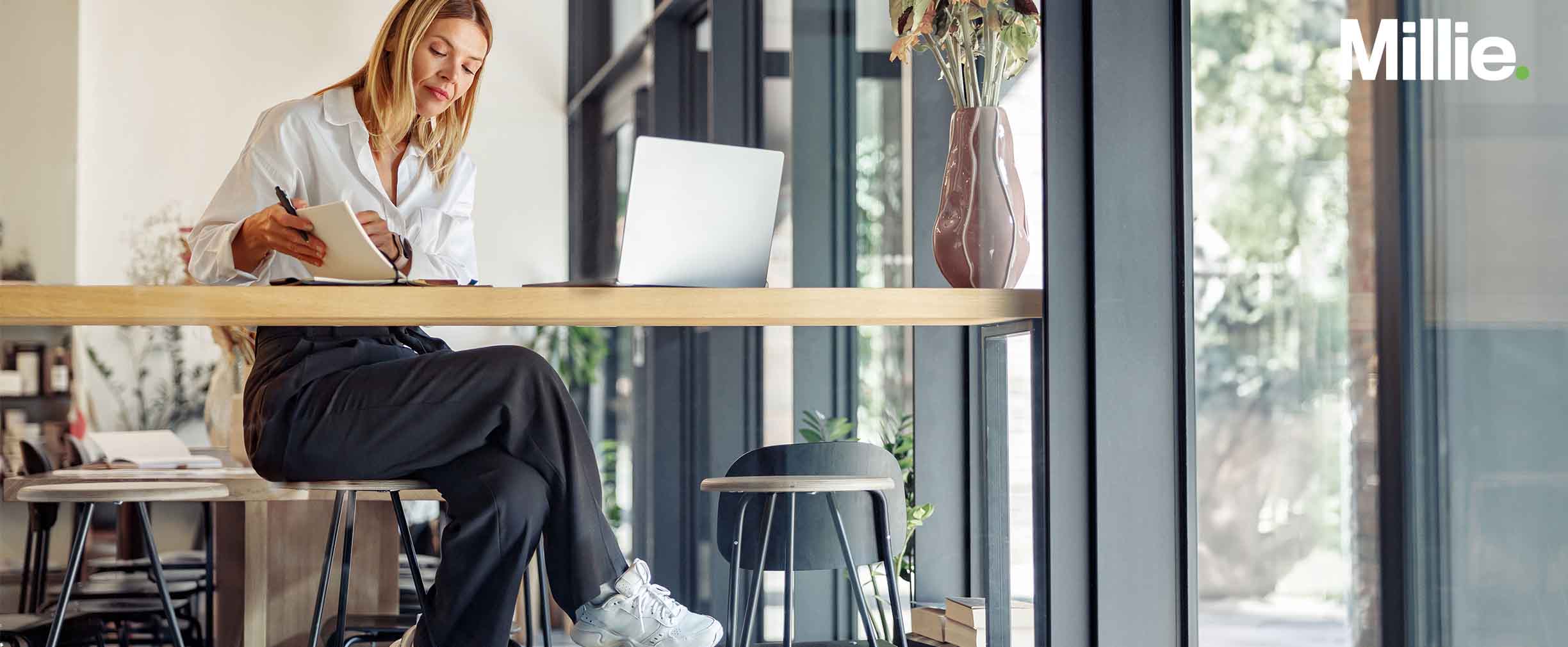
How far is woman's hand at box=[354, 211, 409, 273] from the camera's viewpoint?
190cm

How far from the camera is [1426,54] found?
5.65 ft

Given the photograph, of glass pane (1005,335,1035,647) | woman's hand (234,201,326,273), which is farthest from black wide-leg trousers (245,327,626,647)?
glass pane (1005,335,1035,647)

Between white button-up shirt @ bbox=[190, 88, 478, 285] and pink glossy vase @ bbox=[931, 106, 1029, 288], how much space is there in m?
0.90

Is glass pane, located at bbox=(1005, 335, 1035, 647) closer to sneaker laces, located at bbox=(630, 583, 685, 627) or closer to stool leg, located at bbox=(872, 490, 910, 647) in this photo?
stool leg, located at bbox=(872, 490, 910, 647)

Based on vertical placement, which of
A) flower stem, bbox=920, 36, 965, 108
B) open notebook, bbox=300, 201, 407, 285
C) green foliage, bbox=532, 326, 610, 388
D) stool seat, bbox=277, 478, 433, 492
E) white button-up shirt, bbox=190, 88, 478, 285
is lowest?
stool seat, bbox=277, 478, 433, 492

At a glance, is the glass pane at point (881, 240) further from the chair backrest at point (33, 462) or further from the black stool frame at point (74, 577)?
the chair backrest at point (33, 462)

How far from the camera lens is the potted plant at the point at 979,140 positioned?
→ 6.80 ft

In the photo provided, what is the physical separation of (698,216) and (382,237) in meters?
0.47

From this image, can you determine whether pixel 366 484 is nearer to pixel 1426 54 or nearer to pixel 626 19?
pixel 1426 54

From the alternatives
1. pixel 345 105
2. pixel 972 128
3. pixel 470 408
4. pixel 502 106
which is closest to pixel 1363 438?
pixel 972 128

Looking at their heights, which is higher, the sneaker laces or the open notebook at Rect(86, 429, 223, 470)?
the open notebook at Rect(86, 429, 223, 470)

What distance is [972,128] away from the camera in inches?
83.0

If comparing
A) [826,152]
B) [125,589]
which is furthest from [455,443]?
[125,589]

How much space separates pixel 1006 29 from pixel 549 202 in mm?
2660
